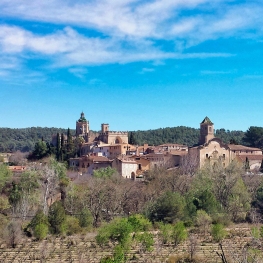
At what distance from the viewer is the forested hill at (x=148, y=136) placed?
283 feet

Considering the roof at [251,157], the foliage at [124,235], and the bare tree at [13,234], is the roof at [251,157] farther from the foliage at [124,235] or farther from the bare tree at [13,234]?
the bare tree at [13,234]

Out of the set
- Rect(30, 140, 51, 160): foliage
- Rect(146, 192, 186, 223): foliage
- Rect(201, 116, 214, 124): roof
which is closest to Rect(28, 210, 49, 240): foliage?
Rect(146, 192, 186, 223): foliage

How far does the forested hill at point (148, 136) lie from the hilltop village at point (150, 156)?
10.6 meters

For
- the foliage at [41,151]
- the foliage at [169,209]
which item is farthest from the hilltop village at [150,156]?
the foliage at [169,209]

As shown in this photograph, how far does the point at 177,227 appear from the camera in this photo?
21.9 meters

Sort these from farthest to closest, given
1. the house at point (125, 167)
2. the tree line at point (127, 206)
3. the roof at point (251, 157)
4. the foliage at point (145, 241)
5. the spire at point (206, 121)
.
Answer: the spire at point (206, 121)
the roof at point (251, 157)
the house at point (125, 167)
the tree line at point (127, 206)
the foliage at point (145, 241)

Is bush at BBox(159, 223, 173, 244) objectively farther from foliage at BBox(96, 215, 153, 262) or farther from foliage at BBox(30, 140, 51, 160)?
foliage at BBox(30, 140, 51, 160)

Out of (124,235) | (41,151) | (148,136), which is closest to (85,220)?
(124,235)

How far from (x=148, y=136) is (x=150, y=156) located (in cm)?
3987

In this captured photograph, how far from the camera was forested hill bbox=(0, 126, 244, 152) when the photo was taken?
86.4 meters

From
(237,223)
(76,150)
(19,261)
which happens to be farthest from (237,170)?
(76,150)

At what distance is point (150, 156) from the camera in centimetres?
5112

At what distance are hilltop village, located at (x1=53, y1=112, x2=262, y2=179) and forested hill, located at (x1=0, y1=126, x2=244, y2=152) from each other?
10.6 meters

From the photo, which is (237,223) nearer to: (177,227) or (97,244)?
(177,227)
